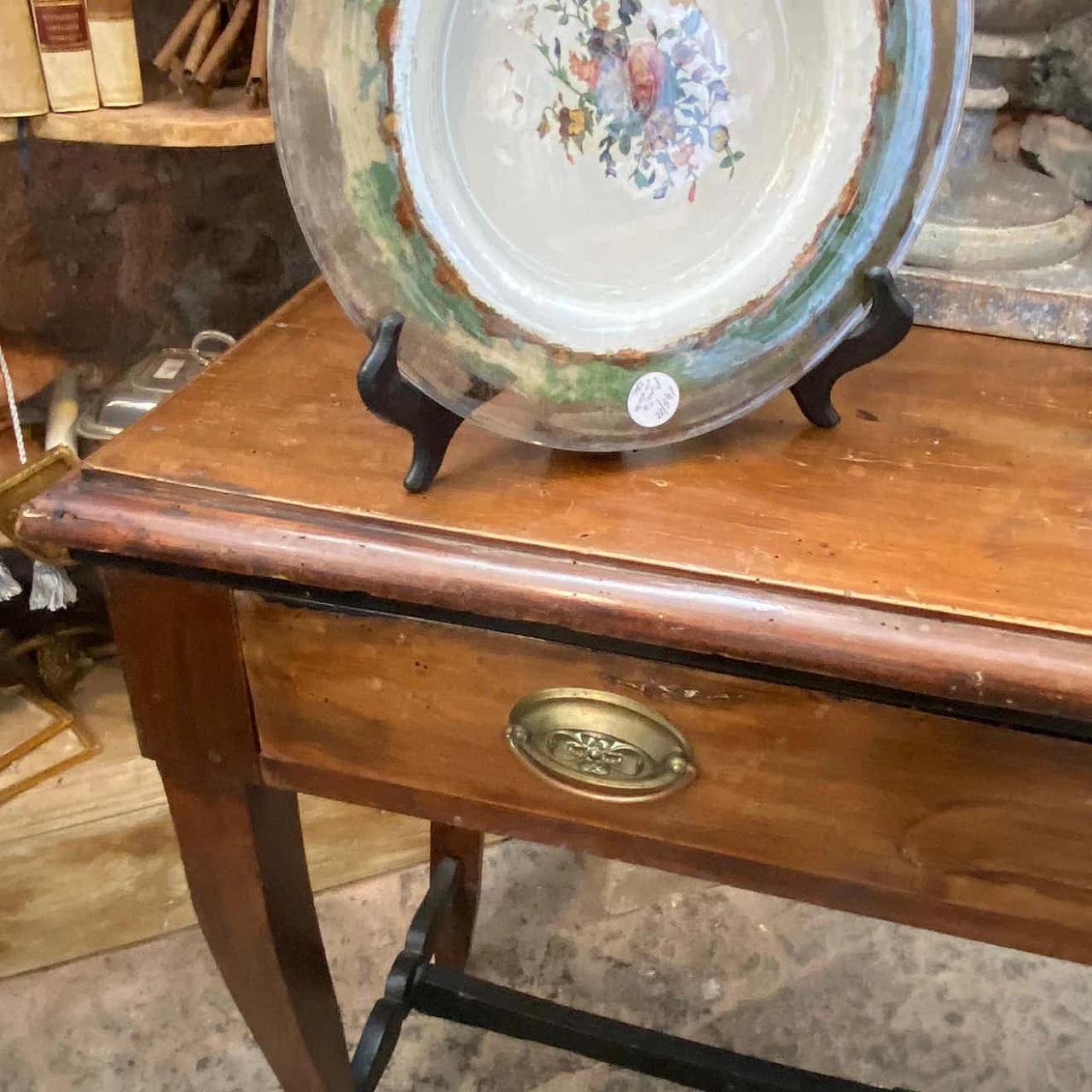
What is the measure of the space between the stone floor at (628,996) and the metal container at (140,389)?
0.54m

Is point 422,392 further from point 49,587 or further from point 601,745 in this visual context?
point 49,587

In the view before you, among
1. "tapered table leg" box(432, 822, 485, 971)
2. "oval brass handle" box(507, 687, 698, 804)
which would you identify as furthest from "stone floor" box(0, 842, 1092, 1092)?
"oval brass handle" box(507, 687, 698, 804)

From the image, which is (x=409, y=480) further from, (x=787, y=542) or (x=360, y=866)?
(x=360, y=866)

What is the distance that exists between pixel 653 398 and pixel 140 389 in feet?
2.42

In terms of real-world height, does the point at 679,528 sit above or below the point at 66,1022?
above

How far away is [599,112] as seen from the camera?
48 centimetres

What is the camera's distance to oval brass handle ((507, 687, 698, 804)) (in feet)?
1.57

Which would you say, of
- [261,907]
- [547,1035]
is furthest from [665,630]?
[547,1035]

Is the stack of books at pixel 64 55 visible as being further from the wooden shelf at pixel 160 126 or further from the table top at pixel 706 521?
the table top at pixel 706 521

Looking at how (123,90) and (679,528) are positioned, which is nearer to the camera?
(679,528)

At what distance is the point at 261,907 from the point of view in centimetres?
61

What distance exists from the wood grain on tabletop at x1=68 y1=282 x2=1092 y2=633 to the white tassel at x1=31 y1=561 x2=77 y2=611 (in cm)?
65

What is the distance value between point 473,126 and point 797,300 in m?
0.17

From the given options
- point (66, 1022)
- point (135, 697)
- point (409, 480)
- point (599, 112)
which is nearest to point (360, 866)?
point (66, 1022)
